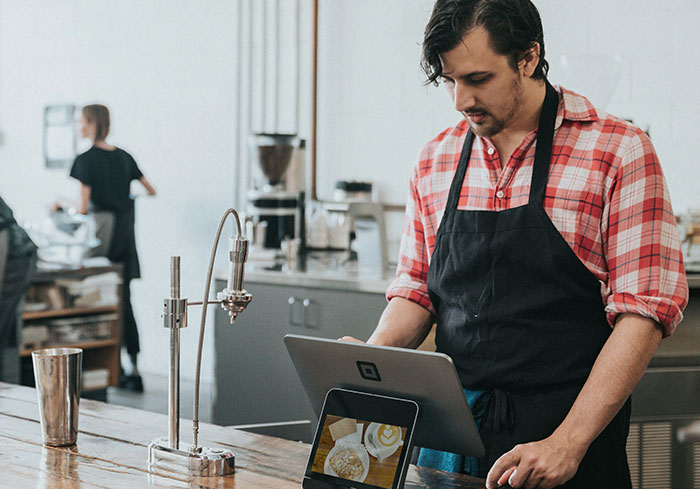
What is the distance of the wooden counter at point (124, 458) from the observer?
54.7 inches

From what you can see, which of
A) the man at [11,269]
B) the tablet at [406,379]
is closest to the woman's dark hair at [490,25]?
the tablet at [406,379]

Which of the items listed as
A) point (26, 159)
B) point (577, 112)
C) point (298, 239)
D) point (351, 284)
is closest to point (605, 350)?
point (577, 112)

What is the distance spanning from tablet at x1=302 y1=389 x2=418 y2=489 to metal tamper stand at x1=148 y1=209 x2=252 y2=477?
0.22 meters

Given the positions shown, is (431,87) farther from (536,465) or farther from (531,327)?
(536,465)

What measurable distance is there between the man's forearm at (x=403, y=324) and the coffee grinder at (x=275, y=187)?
2.08 m

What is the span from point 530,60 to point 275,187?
2.40 metres

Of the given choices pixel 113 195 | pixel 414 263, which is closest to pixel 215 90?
pixel 113 195

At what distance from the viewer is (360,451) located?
1289 millimetres

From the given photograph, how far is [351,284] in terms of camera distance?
10.0 feet

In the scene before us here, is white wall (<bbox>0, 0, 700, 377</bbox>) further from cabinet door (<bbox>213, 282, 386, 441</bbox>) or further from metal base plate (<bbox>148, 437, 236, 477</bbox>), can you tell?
metal base plate (<bbox>148, 437, 236, 477</bbox>)

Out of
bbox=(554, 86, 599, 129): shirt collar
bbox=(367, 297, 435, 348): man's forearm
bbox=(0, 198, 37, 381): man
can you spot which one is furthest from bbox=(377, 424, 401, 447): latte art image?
bbox=(0, 198, 37, 381): man

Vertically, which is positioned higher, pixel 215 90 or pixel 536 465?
pixel 215 90

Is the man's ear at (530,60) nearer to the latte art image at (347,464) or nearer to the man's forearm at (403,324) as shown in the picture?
the man's forearm at (403,324)

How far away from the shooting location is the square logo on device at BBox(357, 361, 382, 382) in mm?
1291
